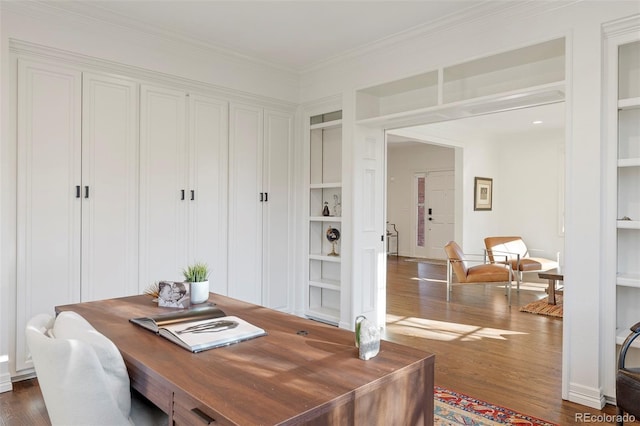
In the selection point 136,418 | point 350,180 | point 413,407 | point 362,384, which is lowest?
point 136,418

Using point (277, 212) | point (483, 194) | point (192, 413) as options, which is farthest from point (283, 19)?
point (483, 194)

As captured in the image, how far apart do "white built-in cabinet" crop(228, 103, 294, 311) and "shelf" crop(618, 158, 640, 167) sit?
3047 mm

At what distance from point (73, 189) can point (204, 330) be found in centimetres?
217

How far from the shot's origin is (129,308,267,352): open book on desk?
1.53 meters

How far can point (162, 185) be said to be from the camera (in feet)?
12.2

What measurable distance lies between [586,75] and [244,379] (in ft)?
8.80

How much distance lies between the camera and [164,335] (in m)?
1.63

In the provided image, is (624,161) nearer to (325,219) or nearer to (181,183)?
(325,219)

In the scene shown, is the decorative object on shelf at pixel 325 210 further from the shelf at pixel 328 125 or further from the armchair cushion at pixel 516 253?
the armchair cushion at pixel 516 253

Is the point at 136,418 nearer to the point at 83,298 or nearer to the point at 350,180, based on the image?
the point at 83,298

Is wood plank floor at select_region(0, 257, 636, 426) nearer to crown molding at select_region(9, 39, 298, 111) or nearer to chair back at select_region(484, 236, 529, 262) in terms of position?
chair back at select_region(484, 236, 529, 262)

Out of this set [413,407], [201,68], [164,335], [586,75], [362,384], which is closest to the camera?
[362,384]

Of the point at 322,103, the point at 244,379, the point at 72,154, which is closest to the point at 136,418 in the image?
the point at 244,379

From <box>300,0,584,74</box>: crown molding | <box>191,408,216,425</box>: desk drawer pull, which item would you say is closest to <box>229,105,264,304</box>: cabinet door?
<box>300,0,584,74</box>: crown molding
